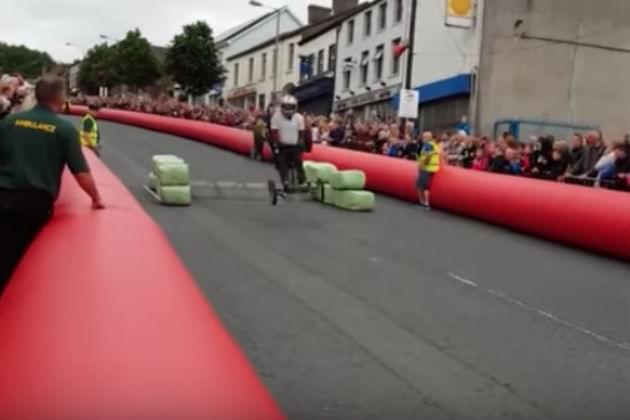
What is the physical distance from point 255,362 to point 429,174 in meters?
11.1

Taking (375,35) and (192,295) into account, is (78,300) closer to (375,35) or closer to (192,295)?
(192,295)

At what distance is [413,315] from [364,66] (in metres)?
38.2

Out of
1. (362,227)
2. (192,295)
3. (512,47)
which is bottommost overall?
(362,227)

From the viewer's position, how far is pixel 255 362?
217 inches

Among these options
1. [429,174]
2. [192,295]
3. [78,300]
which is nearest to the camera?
[78,300]

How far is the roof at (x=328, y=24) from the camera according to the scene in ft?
147

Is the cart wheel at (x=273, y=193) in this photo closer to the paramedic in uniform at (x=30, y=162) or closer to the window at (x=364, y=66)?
the paramedic in uniform at (x=30, y=162)

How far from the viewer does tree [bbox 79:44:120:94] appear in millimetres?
75262

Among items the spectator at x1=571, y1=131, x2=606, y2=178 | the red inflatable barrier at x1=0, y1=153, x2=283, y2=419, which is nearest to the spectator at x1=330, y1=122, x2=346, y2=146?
the spectator at x1=571, y1=131, x2=606, y2=178

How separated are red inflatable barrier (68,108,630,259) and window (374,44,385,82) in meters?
22.5

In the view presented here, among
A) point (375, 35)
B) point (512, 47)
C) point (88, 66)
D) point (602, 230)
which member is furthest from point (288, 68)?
point (602, 230)

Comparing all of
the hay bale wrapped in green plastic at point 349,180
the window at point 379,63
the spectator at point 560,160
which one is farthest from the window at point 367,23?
the hay bale wrapped in green plastic at point 349,180

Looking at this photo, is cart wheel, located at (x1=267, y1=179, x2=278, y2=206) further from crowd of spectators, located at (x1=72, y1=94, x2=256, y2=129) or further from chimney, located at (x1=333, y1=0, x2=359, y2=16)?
chimney, located at (x1=333, y1=0, x2=359, y2=16)

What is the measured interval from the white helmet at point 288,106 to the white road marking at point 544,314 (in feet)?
20.3
